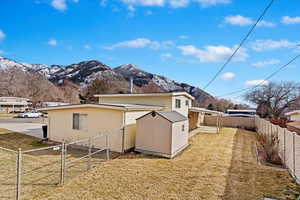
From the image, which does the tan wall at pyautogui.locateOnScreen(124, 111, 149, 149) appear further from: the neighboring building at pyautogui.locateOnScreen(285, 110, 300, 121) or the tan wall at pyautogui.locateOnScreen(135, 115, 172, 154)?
the neighboring building at pyautogui.locateOnScreen(285, 110, 300, 121)

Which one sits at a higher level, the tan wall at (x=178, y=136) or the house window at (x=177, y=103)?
the house window at (x=177, y=103)

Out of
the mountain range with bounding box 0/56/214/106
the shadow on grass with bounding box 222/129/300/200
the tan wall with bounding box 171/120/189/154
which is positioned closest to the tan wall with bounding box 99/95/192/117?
the tan wall with bounding box 171/120/189/154

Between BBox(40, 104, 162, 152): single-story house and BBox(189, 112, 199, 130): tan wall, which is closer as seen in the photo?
BBox(40, 104, 162, 152): single-story house

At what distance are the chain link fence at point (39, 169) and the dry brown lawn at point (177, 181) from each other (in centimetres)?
50

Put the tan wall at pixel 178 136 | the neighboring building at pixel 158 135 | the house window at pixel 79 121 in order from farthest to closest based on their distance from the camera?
the house window at pixel 79 121 → the tan wall at pixel 178 136 → the neighboring building at pixel 158 135

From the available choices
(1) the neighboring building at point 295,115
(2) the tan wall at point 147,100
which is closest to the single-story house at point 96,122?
(2) the tan wall at point 147,100

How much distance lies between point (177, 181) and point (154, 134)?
3549 millimetres

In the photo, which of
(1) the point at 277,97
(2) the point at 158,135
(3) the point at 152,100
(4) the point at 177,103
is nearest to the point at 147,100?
(3) the point at 152,100

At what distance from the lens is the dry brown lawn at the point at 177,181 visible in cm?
530

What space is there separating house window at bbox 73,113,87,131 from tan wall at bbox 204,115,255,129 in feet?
58.2

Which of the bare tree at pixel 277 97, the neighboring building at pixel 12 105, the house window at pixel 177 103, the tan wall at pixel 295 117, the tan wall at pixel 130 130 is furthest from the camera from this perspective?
the neighboring building at pixel 12 105

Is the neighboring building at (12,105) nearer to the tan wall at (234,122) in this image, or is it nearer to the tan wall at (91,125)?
the tan wall at (91,125)

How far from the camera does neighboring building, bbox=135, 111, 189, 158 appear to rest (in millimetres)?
9305

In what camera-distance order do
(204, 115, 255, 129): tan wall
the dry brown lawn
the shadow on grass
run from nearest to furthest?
the dry brown lawn → the shadow on grass → (204, 115, 255, 129): tan wall
